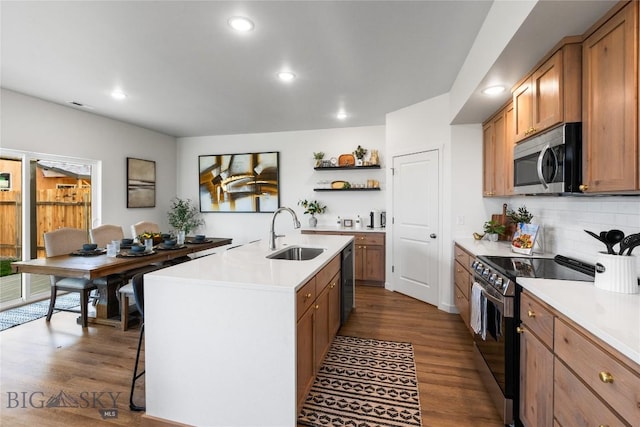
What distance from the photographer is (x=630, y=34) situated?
1330 millimetres

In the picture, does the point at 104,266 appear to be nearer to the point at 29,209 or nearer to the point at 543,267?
the point at 29,209

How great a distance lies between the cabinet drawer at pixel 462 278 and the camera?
2887 millimetres

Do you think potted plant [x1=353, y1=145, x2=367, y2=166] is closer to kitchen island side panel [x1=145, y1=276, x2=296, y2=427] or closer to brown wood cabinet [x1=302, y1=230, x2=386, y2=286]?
brown wood cabinet [x1=302, y1=230, x2=386, y2=286]

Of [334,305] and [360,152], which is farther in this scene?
[360,152]

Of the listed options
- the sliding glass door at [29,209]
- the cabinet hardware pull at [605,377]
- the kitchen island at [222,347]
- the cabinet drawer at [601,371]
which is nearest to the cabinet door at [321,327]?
the kitchen island at [222,347]

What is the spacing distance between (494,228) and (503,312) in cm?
170

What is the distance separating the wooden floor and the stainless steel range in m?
0.20

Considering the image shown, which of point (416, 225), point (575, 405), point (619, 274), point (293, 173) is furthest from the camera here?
point (293, 173)

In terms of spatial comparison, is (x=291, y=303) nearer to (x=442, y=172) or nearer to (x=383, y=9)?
(x=383, y=9)

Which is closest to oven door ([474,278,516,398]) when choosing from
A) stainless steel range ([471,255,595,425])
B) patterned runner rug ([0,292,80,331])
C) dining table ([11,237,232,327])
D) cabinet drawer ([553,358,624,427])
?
stainless steel range ([471,255,595,425])

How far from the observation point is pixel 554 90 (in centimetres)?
182

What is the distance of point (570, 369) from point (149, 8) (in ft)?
10.1

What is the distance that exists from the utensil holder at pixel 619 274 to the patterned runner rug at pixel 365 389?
50.6 inches

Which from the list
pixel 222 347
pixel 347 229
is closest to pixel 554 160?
pixel 222 347
